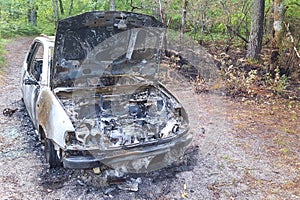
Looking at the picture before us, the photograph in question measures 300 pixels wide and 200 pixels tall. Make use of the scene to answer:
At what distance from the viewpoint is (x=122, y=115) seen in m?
4.86

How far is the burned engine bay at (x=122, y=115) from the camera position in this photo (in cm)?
402

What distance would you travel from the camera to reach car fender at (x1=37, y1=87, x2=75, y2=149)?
12.3 feet

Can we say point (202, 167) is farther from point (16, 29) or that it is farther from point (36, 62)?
point (16, 29)

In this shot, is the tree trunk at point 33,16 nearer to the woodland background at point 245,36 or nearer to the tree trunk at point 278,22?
the woodland background at point 245,36

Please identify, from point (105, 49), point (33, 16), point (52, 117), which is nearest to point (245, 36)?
point (105, 49)

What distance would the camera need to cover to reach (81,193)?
379 cm

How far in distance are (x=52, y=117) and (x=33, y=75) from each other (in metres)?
1.75

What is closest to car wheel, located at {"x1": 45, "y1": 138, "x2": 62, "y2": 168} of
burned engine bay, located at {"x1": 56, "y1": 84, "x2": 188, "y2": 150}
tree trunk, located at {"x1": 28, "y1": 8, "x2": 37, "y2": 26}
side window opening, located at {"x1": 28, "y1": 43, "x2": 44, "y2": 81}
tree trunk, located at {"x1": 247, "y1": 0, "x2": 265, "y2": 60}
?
burned engine bay, located at {"x1": 56, "y1": 84, "x2": 188, "y2": 150}

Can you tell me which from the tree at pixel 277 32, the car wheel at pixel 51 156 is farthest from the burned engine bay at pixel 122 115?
the tree at pixel 277 32


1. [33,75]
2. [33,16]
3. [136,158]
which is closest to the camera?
[136,158]

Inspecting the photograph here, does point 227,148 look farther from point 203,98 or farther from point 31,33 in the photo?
point 31,33

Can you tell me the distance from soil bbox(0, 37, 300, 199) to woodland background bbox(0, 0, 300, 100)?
160 centimetres

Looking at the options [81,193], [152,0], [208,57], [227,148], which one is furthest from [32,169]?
[152,0]

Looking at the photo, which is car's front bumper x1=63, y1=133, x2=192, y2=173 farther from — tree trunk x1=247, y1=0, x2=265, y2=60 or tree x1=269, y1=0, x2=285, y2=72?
tree trunk x1=247, y1=0, x2=265, y2=60
